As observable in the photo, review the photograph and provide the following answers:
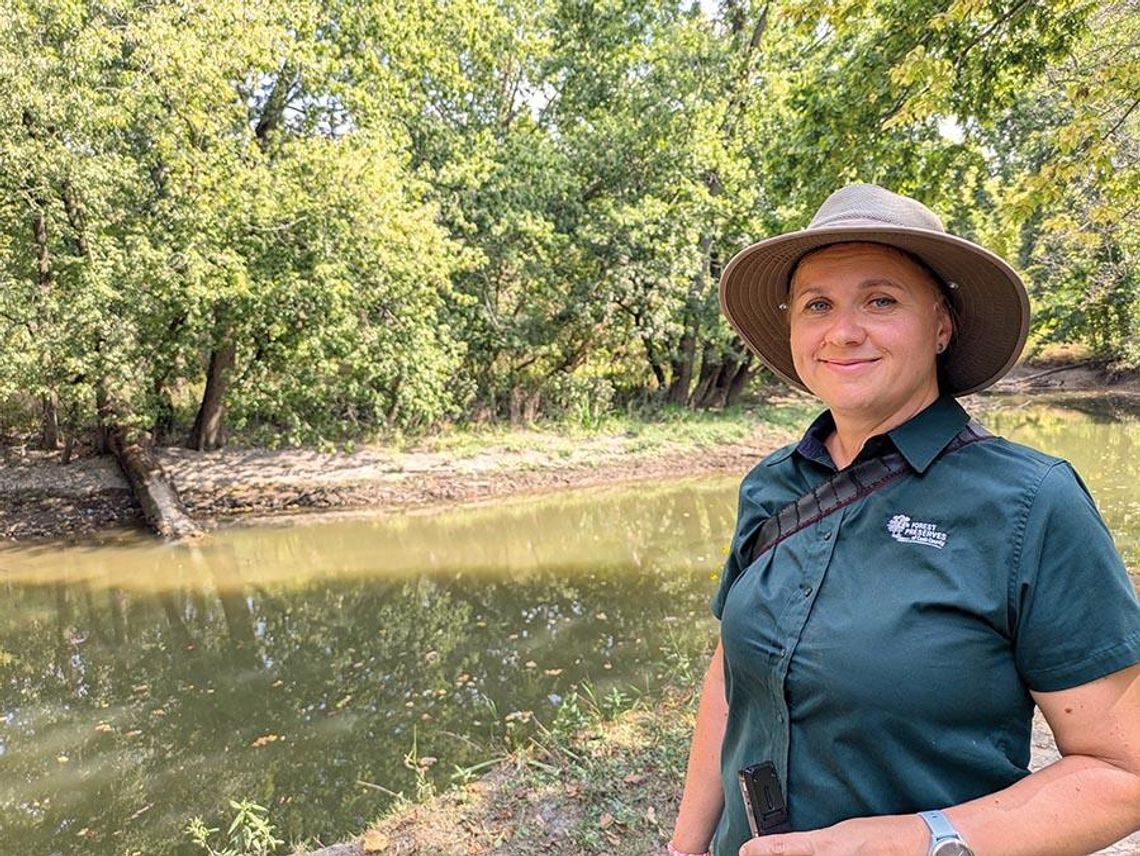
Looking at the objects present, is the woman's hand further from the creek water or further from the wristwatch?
the creek water

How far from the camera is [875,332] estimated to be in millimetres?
1200

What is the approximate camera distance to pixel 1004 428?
59.3 feet

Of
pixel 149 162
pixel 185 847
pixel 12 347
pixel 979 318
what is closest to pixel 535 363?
pixel 149 162

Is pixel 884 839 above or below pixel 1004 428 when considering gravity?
above

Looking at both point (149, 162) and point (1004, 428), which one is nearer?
point (149, 162)

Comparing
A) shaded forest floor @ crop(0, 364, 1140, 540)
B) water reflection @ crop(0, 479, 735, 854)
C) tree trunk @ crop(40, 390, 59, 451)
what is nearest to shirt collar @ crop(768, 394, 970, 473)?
water reflection @ crop(0, 479, 735, 854)

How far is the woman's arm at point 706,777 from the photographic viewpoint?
1465 mm

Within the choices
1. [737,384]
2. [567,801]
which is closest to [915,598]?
[567,801]

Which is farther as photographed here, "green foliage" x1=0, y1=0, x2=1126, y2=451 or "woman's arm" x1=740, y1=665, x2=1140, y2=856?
"green foliage" x1=0, y1=0, x2=1126, y2=451

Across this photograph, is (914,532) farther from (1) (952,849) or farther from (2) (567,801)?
(2) (567,801)

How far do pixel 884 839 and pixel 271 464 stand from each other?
13.6m

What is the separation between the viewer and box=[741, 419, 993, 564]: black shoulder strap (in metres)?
1.14

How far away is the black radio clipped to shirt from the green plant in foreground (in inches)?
127

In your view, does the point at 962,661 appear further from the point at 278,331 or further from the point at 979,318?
the point at 278,331
